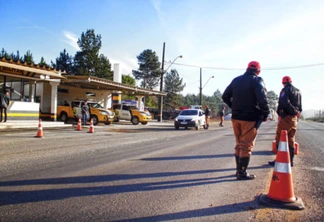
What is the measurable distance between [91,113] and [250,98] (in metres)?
18.7

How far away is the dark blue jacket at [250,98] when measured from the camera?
479 cm

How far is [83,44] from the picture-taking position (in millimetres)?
53375

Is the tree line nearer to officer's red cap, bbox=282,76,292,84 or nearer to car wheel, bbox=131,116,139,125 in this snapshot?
car wheel, bbox=131,116,139,125

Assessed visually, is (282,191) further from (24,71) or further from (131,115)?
(131,115)

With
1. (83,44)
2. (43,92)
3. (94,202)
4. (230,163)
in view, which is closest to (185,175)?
(230,163)

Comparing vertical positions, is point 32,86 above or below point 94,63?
below

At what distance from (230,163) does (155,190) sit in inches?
110

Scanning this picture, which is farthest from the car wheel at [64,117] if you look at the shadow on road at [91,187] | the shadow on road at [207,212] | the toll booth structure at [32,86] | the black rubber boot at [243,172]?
the shadow on road at [207,212]

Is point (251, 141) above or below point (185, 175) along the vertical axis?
above

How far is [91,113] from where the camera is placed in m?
22.2

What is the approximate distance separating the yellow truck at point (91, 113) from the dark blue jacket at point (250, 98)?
1788 cm

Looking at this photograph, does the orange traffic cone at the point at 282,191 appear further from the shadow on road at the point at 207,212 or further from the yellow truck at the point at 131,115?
the yellow truck at the point at 131,115

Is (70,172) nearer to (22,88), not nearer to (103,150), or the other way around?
(103,150)

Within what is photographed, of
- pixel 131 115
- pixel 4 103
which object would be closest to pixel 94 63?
pixel 131 115
